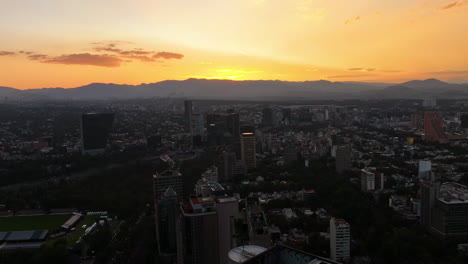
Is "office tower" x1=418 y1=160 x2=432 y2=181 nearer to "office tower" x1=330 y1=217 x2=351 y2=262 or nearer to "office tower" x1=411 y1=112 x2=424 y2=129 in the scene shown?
"office tower" x1=330 y1=217 x2=351 y2=262

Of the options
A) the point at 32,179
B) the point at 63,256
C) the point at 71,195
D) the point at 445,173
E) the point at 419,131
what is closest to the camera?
the point at 63,256

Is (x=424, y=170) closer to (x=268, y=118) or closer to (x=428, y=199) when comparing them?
(x=428, y=199)

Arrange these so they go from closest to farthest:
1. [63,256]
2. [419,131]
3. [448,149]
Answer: [63,256] < [448,149] < [419,131]

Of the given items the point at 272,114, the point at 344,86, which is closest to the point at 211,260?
the point at 272,114

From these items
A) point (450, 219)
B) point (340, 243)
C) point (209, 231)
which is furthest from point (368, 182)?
point (209, 231)

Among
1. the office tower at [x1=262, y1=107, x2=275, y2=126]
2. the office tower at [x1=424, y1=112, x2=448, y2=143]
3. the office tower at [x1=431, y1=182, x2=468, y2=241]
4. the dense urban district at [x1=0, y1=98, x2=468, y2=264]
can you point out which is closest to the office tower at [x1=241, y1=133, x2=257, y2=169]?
the dense urban district at [x1=0, y1=98, x2=468, y2=264]

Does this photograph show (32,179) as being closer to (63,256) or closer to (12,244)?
(12,244)
